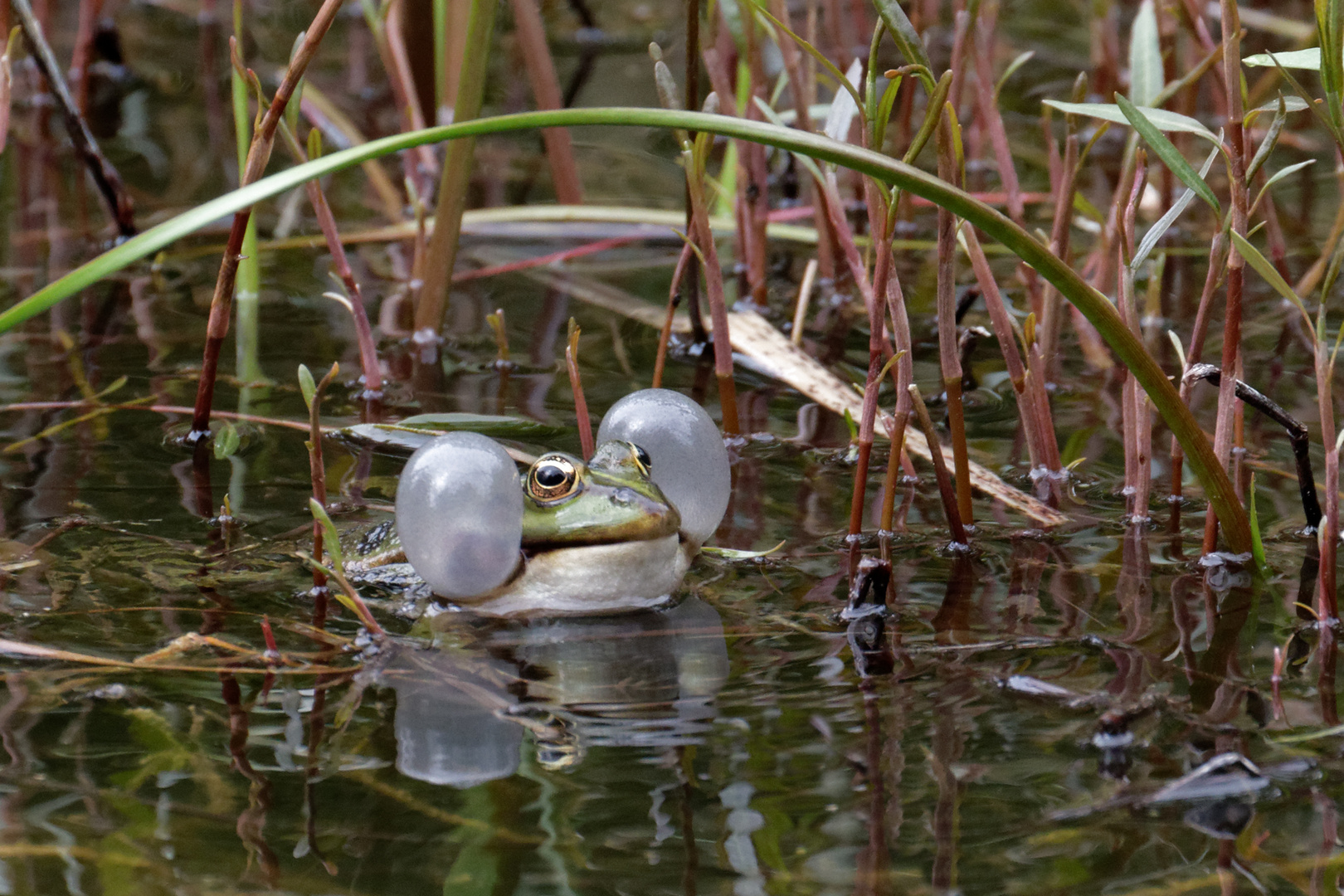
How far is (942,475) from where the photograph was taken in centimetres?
195

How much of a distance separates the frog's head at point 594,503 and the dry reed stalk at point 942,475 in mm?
371

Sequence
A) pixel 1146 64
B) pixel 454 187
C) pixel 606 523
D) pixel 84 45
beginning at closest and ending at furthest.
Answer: pixel 606 523, pixel 1146 64, pixel 454 187, pixel 84 45

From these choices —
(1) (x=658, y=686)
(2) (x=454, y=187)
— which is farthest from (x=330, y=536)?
(2) (x=454, y=187)

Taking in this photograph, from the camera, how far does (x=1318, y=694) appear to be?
1551mm

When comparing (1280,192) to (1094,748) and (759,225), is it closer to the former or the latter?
(759,225)

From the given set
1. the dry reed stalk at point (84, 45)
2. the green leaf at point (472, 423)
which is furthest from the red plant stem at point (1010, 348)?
the dry reed stalk at point (84, 45)

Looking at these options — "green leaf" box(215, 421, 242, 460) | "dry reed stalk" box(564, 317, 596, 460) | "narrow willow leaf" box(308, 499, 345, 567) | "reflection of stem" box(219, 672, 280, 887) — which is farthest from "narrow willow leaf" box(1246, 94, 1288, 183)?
"green leaf" box(215, 421, 242, 460)

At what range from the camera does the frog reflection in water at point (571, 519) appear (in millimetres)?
1770

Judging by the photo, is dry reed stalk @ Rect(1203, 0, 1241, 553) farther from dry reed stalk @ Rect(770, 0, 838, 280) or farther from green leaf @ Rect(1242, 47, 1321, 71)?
dry reed stalk @ Rect(770, 0, 838, 280)

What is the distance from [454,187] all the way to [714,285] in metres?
0.80

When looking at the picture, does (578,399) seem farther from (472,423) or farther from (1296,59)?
(1296,59)

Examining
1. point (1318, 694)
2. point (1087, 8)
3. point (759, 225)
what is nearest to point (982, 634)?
point (1318, 694)

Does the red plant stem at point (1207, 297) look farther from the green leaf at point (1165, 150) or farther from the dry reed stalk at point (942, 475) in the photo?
the dry reed stalk at point (942, 475)

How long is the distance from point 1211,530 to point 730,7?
126 centimetres
